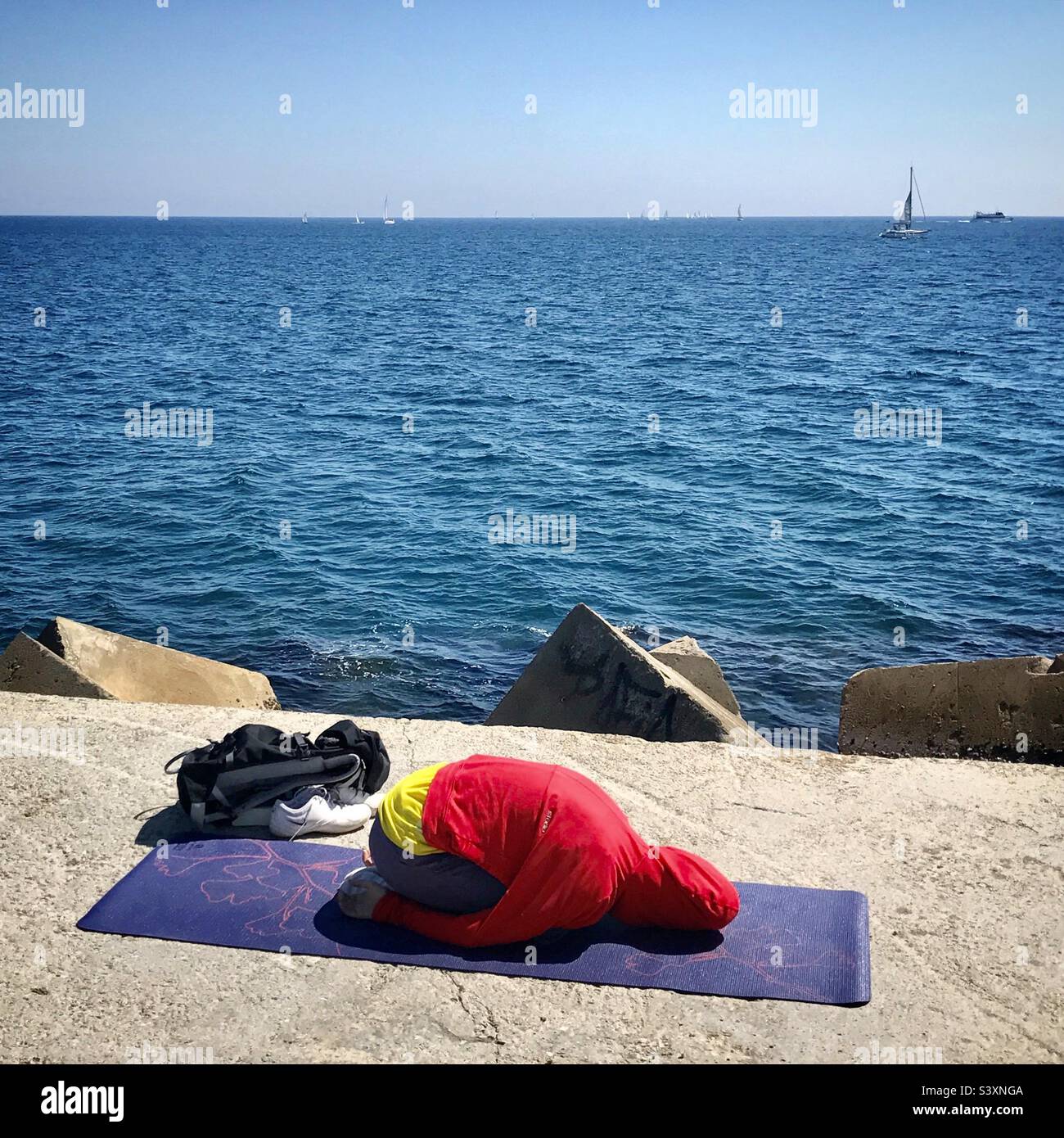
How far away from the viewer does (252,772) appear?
6.80 m

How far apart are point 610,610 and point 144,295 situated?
61.2 metres

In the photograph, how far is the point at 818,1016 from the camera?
16.8 feet

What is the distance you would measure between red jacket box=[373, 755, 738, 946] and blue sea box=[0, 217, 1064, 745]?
7.36 meters

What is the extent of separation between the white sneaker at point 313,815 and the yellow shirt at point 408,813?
41.7 inches

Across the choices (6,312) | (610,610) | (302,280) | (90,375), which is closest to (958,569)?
(610,610)

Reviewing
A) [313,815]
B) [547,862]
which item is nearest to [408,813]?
[547,862]

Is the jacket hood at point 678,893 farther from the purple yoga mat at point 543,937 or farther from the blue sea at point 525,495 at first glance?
the blue sea at point 525,495

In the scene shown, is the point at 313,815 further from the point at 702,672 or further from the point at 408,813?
the point at 702,672

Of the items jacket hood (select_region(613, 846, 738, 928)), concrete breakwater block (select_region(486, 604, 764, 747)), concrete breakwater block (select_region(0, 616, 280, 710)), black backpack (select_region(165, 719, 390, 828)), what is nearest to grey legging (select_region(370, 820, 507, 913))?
jacket hood (select_region(613, 846, 738, 928))

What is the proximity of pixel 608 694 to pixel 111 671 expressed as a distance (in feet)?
14.9

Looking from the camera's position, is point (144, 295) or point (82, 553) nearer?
point (82, 553)

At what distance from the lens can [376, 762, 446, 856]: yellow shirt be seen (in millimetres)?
5602

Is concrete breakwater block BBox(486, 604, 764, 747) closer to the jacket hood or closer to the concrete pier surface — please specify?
the concrete pier surface

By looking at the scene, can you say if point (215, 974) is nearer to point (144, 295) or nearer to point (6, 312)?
point (6, 312)
